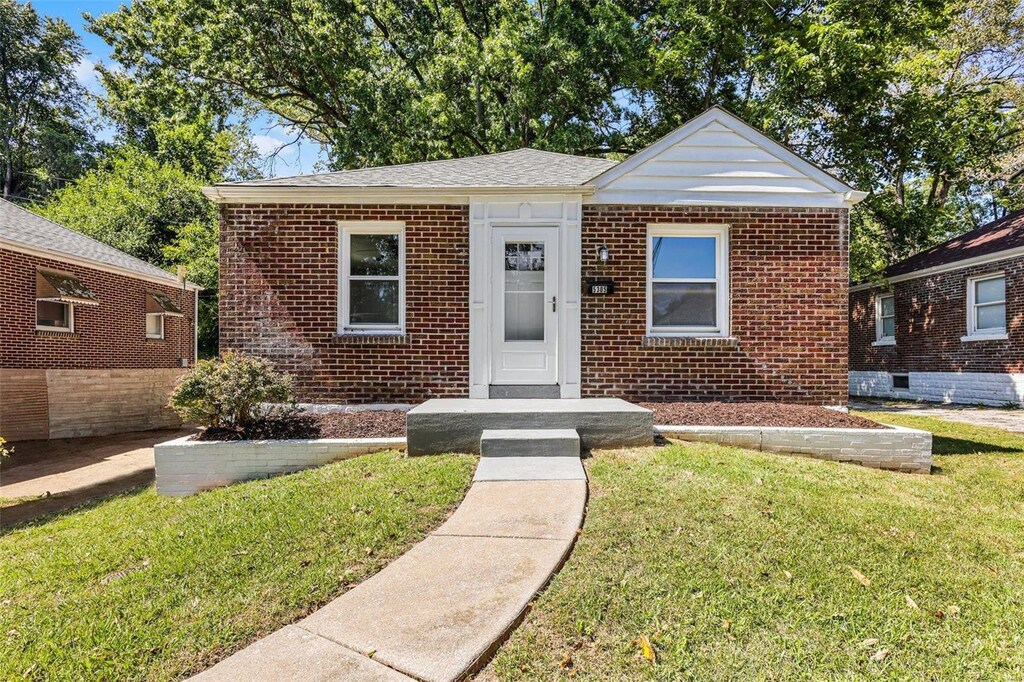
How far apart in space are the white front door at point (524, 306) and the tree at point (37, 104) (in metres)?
32.1

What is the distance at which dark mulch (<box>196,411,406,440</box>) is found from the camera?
5.88 meters

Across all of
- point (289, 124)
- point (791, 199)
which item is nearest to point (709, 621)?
point (791, 199)

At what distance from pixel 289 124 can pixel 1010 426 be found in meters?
23.4

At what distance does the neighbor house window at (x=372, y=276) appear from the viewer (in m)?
7.32

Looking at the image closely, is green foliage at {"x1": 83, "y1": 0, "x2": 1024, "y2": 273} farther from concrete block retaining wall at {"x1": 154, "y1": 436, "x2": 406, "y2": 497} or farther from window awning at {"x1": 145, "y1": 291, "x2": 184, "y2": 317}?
concrete block retaining wall at {"x1": 154, "y1": 436, "x2": 406, "y2": 497}

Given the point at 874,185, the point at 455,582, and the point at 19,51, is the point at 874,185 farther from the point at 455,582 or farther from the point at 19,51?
the point at 19,51

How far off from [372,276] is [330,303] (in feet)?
2.39

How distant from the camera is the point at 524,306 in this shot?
23.7ft

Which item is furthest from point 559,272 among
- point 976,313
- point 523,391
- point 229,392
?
point 976,313

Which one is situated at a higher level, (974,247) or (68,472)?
(974,247)

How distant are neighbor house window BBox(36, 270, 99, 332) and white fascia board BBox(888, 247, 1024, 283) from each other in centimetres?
2266

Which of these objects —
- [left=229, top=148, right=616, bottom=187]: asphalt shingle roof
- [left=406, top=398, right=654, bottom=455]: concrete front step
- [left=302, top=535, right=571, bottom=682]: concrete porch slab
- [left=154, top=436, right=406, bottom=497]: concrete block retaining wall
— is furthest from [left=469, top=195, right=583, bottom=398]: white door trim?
[left=302, top=535, right=571, bottom=682]: concrete porch slab

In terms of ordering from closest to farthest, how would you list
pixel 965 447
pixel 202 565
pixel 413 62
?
pixel 202 565 < pixel 965 447 < pixel 413 62

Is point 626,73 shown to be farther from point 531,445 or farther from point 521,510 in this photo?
point 521,510
